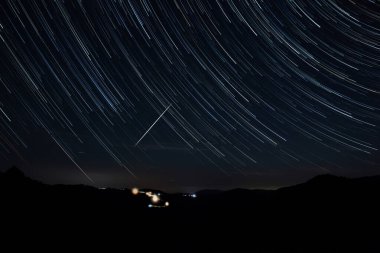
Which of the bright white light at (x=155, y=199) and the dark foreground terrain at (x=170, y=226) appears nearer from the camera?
the dark foreground terrain at (x=170, y=226)

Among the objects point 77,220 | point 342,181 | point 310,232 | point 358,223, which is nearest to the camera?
point 77,220

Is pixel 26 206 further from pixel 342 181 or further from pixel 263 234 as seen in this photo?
pixel 342 181

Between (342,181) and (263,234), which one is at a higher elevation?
(263,234)

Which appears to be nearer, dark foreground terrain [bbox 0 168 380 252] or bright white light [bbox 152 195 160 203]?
dark foreground terrain [bbox 0 168 380 252]

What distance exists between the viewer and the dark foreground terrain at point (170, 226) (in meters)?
22.1

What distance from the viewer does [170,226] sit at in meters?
28.9

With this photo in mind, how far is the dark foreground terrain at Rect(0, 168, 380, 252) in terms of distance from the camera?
72.6 ft

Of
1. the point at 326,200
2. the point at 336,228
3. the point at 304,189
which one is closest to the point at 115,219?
the point at 336,228

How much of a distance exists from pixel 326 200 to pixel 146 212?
126ft

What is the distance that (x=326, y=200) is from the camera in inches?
2473

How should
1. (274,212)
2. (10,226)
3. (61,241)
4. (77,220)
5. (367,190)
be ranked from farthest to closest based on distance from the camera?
(367,190) → (274,212) → (77,220) → (10,226) → (61,241)

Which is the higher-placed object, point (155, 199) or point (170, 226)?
point (170, 226)

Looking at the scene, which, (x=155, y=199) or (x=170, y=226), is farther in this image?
(x=155, y=199)

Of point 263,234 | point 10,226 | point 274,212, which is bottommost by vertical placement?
point 274,212
